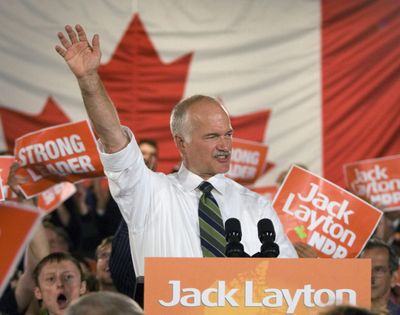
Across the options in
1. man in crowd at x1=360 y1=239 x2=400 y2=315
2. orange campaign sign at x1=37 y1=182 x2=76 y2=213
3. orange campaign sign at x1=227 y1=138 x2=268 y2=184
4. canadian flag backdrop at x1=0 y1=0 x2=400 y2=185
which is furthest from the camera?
canadian flag backdrop at x1=0 y1=0 x2=400 y2=185

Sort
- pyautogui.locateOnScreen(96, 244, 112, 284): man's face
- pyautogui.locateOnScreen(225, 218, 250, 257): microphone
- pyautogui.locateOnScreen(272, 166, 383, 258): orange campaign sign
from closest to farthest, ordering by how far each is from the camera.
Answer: pyautogui.locateOnScreen(225, 218, 250, 257): microphone < pyautogui.locateOnScreen(272, 166, 383, 258): orange campaign sign < pyautogui.locateOnScreen(96, 244, 112, 284): man's face

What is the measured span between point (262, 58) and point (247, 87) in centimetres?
23

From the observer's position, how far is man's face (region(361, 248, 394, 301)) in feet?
15.0

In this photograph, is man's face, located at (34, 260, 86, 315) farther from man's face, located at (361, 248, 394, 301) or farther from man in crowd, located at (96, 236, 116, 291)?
man's face, located at (361, 248, 394, 301)

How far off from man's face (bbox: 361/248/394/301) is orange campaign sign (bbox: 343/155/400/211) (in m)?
0.94

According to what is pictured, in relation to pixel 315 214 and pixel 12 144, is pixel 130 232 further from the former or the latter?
pixel 12 144

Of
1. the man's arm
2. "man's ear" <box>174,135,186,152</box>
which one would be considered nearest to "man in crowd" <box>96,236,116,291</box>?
"man's ear" <box>174,135,186,152</box>

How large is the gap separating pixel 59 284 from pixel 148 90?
3.28 m

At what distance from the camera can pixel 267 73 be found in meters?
7.46

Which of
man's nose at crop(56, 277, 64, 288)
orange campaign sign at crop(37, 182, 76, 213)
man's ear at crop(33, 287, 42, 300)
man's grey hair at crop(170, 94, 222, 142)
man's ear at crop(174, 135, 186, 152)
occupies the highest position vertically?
man's grey hair at crop(170, 94, 222, 142)

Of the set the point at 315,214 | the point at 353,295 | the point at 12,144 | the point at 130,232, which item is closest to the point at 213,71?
the point at 12,144

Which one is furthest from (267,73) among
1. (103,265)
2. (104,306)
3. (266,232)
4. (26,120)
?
(104,306)

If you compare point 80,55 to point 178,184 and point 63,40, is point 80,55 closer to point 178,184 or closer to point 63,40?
point 63,40

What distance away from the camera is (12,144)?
23.5ft
